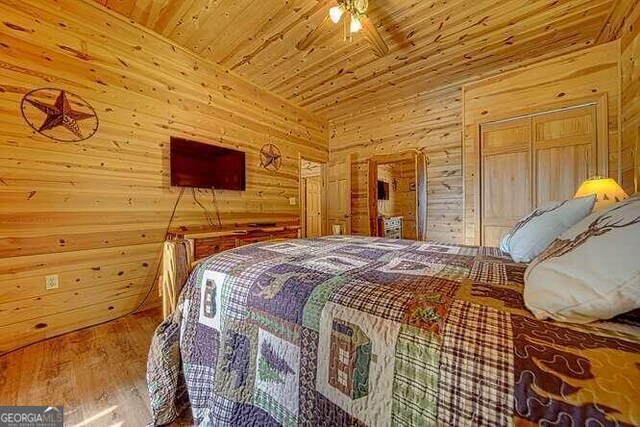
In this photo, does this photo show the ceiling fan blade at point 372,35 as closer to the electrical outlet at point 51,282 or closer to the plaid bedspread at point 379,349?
the plaid bedspread at point 379,349

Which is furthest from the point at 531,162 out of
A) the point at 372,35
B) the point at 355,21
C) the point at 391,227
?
the point at 391,227

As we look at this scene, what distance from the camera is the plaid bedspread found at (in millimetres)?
491

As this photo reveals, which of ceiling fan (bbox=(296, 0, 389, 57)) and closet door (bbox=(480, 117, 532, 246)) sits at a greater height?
ceiling fan (bbox=(296, 0, 389, 57))

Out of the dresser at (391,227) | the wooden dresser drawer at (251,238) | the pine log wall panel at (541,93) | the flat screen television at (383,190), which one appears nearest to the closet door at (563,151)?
the pine log wall panel at (541,93)

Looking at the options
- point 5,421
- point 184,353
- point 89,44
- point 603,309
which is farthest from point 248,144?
point 603,309

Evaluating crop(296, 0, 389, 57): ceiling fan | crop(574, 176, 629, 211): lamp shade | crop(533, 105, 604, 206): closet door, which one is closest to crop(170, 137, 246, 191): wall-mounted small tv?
crop(296, 0, 389, 57): ceiling fan

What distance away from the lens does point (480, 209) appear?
330cm

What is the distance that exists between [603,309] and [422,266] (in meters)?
0.61

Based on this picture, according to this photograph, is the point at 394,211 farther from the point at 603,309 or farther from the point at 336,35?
the point at 603,309

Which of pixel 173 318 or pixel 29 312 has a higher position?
pixel 173 318

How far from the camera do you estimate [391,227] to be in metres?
5.38

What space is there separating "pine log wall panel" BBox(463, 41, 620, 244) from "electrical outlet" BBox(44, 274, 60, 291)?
4.41 metres

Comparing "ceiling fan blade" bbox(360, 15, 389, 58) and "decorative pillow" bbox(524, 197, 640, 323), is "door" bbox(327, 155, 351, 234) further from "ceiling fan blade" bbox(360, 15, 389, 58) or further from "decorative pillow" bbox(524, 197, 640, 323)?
"decorative pillow" bbox(524, 197, 640, 323)

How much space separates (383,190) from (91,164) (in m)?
4.92
